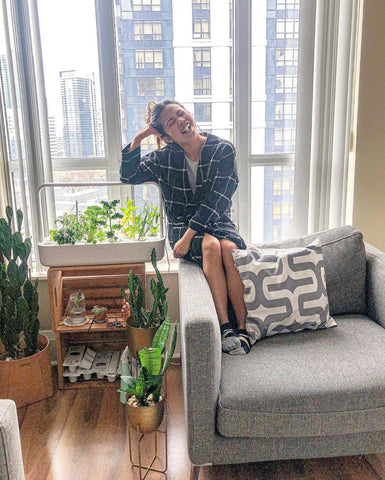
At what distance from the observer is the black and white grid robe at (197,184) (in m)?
2.12

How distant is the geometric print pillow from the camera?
1.81 m

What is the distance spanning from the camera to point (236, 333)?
6.02 feet

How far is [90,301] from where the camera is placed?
2438 millimetres

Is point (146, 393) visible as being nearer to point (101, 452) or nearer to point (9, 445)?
point (101, 452)

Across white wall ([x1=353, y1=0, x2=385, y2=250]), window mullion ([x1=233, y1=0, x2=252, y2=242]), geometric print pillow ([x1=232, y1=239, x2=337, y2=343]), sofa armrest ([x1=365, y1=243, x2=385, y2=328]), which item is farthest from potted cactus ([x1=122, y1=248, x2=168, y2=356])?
white wall ([x1=353, y1=0, x2=385, y2=250])

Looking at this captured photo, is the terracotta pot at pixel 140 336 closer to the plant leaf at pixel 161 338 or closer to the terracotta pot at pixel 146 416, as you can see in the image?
the plant leaf at pixel 161 338

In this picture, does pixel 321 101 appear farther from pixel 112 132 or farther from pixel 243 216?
pixel 112 132

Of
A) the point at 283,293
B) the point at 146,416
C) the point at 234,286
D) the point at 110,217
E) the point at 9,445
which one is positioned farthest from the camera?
the point at 110,217

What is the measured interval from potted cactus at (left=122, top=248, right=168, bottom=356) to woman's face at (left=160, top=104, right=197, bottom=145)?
0.55m

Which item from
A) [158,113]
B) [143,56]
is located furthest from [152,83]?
[158,113]

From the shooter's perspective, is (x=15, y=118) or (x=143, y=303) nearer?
(x=143, y=303)

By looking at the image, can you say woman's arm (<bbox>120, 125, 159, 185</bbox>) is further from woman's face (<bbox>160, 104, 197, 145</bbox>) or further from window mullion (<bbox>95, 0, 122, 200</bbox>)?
window mullion (<bbox>95, 0, 122, 200</bbox>)

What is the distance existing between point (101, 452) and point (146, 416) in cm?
35

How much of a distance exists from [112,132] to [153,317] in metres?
1.03
